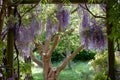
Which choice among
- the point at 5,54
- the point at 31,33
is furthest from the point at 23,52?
the point at 5,54

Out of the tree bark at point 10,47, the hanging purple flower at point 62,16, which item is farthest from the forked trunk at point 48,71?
the tree bark at point 10,47

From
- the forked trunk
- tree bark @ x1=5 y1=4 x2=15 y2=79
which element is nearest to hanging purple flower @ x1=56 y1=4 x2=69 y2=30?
tree bark @ x1=5 y1=4 x2=15 y2=79

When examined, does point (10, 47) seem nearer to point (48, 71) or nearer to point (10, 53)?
point (10, 53)

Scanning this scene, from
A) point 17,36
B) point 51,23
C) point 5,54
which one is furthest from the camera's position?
point 51,23

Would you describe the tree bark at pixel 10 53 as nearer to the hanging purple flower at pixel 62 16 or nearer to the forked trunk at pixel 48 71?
the hanging purple flower at pixel 62 16

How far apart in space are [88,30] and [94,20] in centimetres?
15

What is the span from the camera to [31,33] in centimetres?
389

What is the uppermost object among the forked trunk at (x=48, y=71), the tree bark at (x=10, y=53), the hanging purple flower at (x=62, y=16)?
the hanging purple flower at (x=62, y=16)

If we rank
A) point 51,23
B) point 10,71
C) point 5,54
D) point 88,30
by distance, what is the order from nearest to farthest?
point 10,71 → point 5,54 → point 88,30 → point 51,23

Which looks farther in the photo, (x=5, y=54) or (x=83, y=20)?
(x=83, y=20)

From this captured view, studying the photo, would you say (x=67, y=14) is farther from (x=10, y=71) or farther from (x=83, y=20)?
(x=10, y=71)

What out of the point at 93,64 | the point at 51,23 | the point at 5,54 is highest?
the point at 51,23

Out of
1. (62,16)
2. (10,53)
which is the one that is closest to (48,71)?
(62,16)

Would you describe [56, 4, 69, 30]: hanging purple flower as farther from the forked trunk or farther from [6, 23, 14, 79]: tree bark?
the forked trunk
